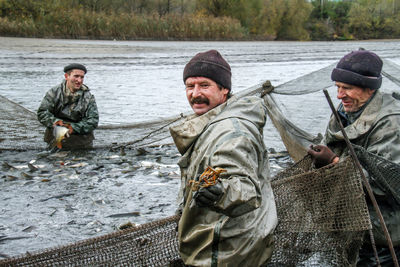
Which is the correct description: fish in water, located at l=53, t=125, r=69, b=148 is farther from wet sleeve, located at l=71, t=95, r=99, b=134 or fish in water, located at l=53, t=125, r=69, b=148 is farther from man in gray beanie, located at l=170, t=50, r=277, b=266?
man in gray beanie, located at l=170, t=50, r=277, b=266

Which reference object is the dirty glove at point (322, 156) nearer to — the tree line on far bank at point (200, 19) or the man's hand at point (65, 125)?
the man's hand at point (65, 125)

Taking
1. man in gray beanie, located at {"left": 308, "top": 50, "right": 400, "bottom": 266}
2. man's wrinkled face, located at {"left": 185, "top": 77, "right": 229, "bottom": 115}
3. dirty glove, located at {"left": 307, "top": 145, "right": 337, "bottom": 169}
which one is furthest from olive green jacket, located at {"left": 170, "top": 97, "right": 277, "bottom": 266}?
man in gray beanie, located at {"left": 308, "top": 50, "right": 400, "bottom": 266}

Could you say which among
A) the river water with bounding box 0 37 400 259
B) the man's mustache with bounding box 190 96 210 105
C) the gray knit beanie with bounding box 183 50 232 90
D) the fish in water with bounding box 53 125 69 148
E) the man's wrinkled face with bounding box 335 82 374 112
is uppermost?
the gray knit beanie with bounding box 183 50 232 90

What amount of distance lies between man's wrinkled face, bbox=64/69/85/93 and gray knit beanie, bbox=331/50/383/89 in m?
4.34

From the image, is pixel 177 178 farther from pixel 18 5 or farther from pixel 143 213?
pixel 18 5

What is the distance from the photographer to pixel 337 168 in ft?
9.77

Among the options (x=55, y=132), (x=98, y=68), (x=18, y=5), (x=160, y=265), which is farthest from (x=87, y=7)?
(x=160, y=265)

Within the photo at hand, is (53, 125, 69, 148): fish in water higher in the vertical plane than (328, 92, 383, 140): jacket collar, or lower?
lower

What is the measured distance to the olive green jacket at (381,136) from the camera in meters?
3.15

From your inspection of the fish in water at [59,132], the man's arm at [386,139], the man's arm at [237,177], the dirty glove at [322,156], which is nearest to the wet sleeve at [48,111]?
the fish in water at [59,132]

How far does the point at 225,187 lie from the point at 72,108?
5363 mm

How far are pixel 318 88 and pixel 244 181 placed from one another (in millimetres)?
3700

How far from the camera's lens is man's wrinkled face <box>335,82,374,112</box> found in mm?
3482

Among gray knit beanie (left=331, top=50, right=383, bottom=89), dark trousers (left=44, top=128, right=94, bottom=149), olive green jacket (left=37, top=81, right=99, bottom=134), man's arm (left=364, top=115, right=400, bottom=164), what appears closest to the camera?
man's arm (left=364, top=115, right=400, bottom=164)
